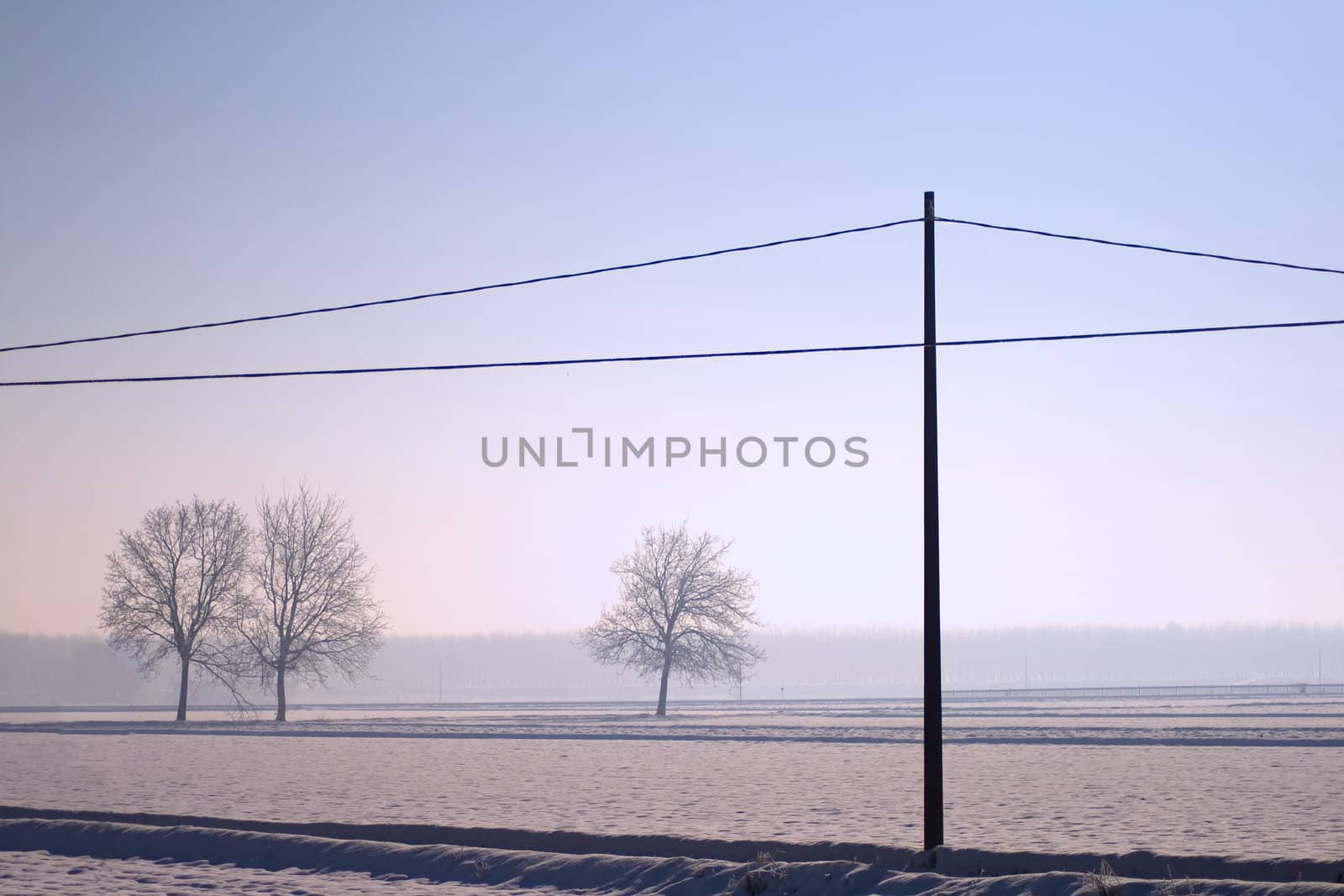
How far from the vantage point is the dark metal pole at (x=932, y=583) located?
14109 millimetres

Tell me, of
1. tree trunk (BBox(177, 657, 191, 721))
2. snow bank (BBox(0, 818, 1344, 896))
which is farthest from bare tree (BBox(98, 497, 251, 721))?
snow bank (BBox(0, 818, 1344, 896))

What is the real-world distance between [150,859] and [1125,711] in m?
48.3

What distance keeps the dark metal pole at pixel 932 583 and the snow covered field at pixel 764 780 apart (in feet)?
3.17

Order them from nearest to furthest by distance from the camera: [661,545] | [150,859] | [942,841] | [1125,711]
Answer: [942,841], [150,859], [1125,711], [661,545]

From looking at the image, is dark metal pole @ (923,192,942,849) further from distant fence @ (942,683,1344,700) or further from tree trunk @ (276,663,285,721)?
distant fence @ (942,683,1344,700)

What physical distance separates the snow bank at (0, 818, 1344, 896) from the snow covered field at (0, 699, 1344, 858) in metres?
0.97

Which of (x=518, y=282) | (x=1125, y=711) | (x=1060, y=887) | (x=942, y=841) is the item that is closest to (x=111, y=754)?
(x=518, y=282)

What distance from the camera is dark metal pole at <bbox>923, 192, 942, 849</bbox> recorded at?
14.1 meters

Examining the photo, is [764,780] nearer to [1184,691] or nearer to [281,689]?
[281,689]

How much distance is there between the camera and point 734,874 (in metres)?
13.6

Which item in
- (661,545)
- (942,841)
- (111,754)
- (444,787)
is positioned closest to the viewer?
(942,841)

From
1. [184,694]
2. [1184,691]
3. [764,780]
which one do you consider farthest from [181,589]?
[1184,691]

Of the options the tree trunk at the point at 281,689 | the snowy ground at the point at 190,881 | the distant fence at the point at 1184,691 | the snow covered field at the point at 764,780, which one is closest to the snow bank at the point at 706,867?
the snowy ground at the point at 190,881

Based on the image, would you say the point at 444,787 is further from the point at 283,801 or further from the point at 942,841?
the point at 942,841
